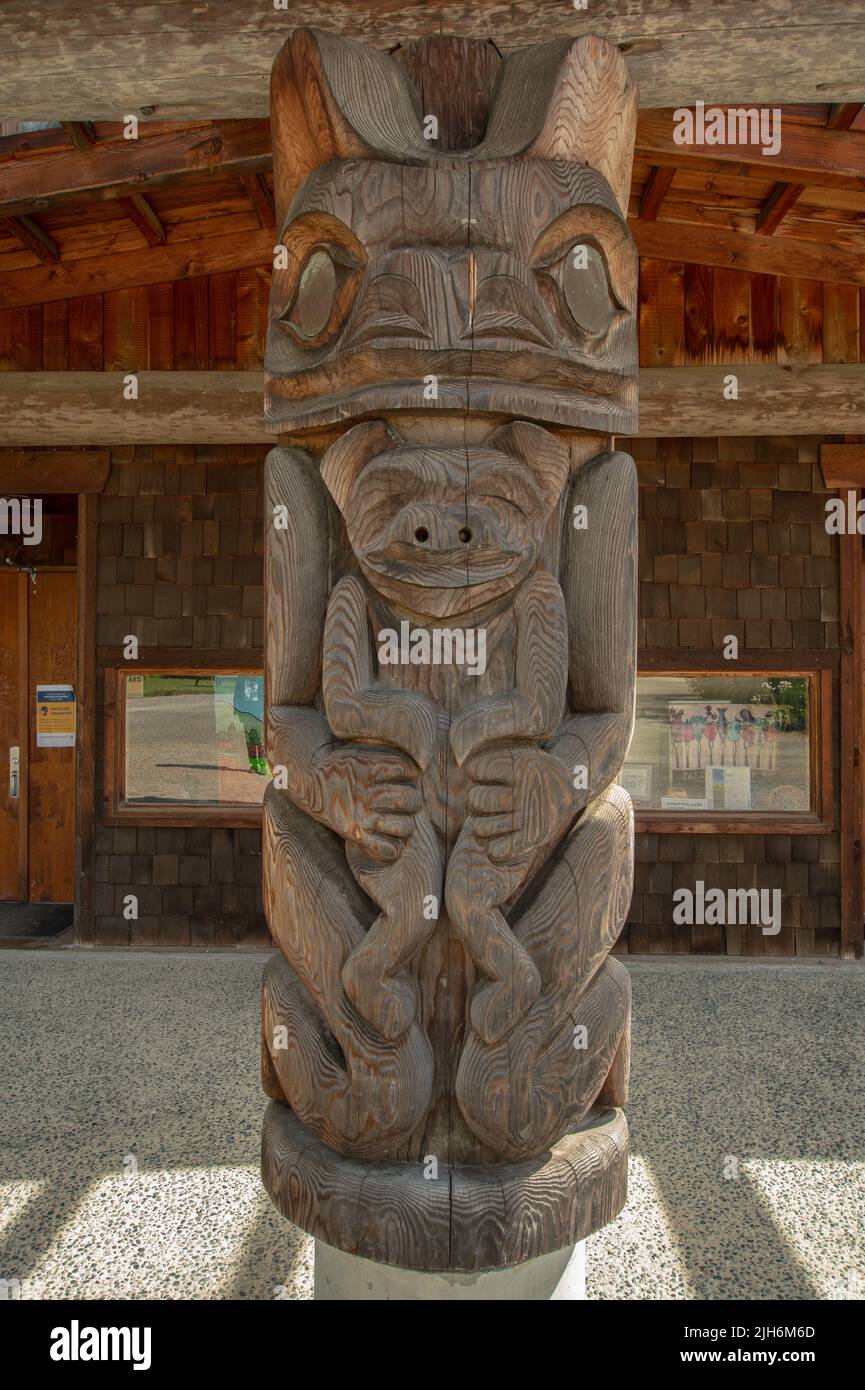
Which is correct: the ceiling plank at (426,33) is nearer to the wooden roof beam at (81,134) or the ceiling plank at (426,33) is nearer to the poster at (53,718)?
the wooden roof beam at (81,134)

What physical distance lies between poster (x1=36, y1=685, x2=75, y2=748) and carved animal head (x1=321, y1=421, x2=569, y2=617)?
5573 mm

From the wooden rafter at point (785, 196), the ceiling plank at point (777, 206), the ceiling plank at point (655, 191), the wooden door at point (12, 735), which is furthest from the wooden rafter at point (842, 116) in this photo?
the wooden door at point (12, 735)

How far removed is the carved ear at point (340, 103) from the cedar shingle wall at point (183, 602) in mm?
3946

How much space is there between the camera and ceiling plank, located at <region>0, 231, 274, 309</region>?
205 inches

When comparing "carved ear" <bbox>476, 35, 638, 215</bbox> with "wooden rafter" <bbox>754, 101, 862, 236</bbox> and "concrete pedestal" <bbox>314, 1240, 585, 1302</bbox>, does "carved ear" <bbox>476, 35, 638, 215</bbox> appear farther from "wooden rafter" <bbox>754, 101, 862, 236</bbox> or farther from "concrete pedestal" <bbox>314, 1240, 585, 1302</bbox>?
"wooden rafter" <bbox>754, 101, 862, 236</bbox>

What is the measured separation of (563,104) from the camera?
5.49 feet

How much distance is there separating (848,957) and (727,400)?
346 cm

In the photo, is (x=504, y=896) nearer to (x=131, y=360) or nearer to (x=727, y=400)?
(x=727, y=400)

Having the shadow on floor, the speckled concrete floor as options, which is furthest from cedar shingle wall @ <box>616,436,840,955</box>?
the shadow on floor

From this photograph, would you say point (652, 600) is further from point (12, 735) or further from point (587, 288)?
point (12, 735)

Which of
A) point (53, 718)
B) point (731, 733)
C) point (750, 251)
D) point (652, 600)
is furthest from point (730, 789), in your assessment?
point (53, 718)

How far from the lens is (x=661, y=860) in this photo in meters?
5.61
